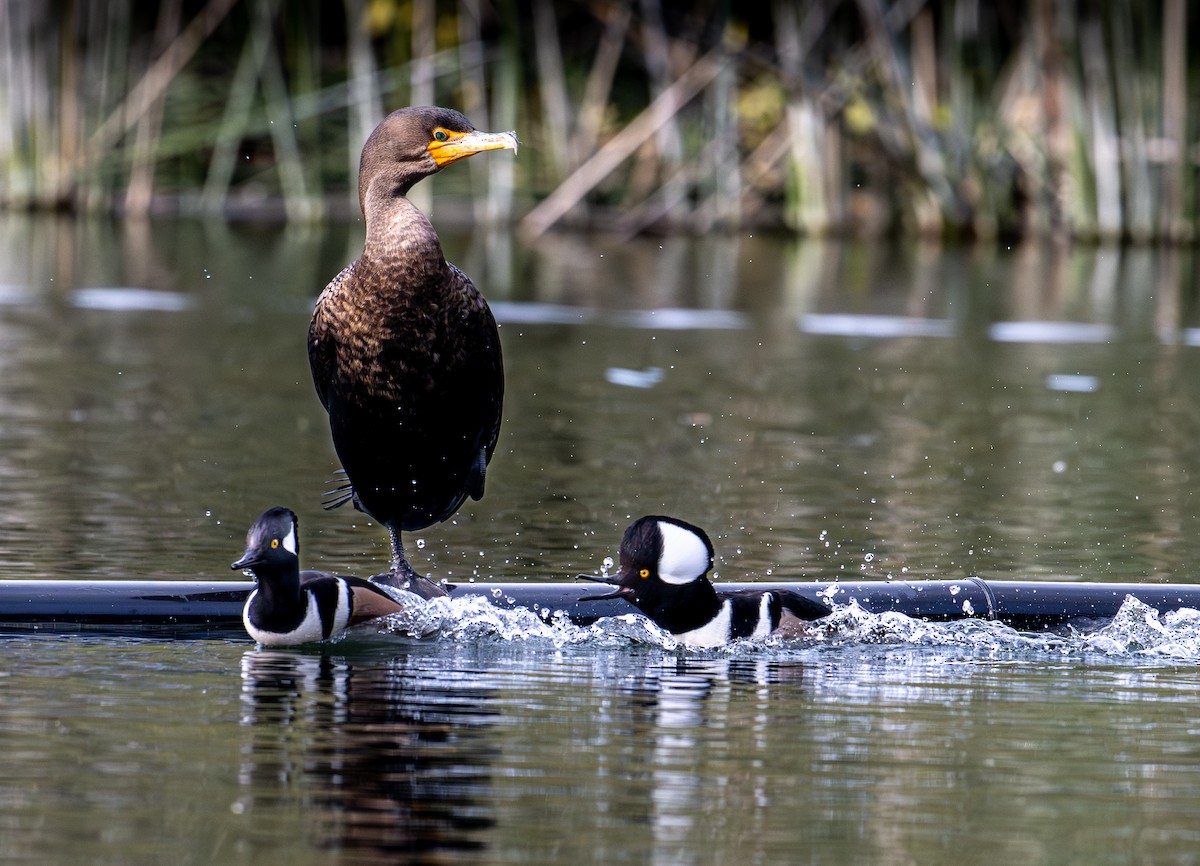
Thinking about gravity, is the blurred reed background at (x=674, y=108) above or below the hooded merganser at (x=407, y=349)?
above

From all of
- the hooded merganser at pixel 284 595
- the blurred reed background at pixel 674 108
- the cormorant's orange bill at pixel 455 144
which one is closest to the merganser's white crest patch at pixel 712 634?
the hooded merganser at pixel 284 595

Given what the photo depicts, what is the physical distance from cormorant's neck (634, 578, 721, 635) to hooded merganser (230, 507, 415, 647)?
2.59 ft

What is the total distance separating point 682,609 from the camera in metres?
6.17

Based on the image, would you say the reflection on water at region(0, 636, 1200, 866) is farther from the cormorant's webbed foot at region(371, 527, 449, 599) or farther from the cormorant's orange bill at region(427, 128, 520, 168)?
the cormorant's orange bill at region(427, 128, 520, 168)

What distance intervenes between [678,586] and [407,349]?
0.94m

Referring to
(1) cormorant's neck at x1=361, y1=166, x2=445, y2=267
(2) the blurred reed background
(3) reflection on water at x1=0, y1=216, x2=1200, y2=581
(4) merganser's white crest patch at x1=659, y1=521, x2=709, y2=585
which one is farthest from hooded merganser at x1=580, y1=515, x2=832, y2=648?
(2) the blurred reed background

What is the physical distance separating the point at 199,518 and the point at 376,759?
3.58 meters

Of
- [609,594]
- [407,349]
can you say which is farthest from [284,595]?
[609,594]

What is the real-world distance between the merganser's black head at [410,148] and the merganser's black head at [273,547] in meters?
0.93

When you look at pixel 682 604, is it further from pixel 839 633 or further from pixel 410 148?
pixel 410 148

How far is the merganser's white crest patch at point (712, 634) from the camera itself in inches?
243

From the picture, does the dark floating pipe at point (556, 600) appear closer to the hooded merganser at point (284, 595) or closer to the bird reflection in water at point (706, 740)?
the hooded merganser at point (284, 595)

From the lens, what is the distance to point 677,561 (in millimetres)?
6152

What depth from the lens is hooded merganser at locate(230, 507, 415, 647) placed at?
6066 mm
